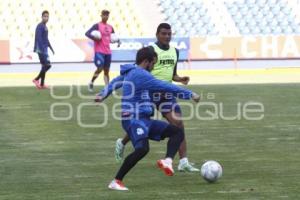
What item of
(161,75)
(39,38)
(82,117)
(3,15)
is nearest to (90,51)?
(3,15)

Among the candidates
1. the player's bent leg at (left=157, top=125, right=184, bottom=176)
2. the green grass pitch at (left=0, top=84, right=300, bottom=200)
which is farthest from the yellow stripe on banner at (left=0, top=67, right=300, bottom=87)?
the player's bent leg at (left=157, top=125, right=184, bottom=176)

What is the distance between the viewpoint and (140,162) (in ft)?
37.8

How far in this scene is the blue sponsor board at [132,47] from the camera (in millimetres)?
35906

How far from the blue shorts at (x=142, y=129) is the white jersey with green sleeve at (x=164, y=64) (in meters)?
1.61

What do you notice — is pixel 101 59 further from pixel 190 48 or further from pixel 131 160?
pixel 190 48

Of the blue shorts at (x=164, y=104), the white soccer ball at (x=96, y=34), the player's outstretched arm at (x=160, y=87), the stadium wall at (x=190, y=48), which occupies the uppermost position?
the player's outstretched arm at (x=160, y=87)

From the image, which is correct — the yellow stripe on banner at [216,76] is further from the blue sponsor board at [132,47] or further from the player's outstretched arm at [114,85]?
the player's outstretched arm at [114,85]

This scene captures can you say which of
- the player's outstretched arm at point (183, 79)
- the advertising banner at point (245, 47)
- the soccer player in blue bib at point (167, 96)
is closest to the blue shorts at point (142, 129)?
the soccer player in blue bib at point (167, 96)

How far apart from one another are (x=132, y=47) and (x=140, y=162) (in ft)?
81.5

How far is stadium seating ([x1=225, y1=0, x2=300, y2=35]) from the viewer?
4162 cm

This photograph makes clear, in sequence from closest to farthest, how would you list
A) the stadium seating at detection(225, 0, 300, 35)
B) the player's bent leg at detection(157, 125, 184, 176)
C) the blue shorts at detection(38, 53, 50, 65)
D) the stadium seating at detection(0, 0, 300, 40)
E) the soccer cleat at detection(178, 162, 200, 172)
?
the player's bent leg at detection(157, 125, 184, 176), the soccer cleat at detection(178, 162, 200, 172), the blue shorts at detection(38, 53, 50, 65), the stadium seating at detection(0, 0, 300, 40), the stadium seating at detection(225, 0, 300, 35)

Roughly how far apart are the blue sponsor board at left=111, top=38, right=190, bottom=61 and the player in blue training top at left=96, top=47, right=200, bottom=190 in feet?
85.8

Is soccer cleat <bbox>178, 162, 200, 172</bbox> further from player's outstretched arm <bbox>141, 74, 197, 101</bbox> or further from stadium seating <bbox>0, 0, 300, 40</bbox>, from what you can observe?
stadium seating <bbox>0, 0, 300, 40</bbox>

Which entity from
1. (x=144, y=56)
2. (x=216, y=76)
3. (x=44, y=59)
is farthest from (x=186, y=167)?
(x=216, y=76)
